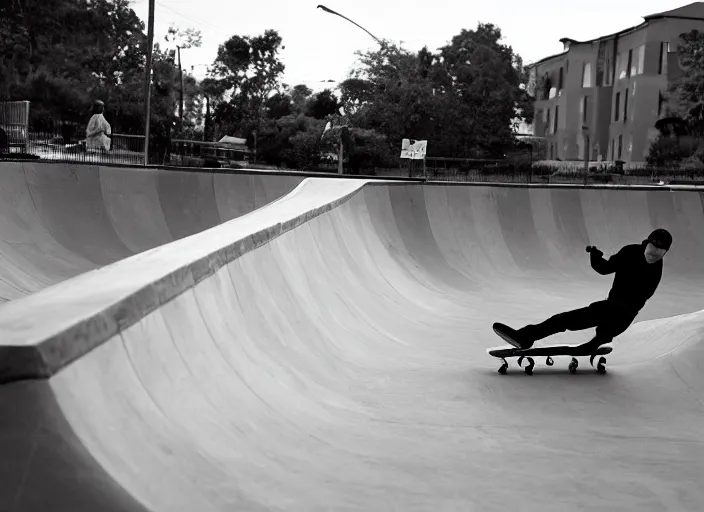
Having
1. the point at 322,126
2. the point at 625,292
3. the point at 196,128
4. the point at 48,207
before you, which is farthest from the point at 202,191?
the point at 196,128

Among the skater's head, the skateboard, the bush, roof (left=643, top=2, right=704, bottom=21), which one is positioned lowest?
the skateboard

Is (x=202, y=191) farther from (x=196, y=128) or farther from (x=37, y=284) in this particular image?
(x=196, y=128)

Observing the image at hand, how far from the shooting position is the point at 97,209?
15297 mm

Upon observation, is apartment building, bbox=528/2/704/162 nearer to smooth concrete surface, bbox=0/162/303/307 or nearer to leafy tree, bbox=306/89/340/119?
leafy tree, bbox=306/89/340/119

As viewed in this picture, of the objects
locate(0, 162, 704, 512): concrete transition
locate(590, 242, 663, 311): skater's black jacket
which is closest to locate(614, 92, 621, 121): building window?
locate(0, 162, 704, 512): concrete transition

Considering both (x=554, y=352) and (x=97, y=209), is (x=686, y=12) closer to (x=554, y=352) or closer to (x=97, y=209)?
(x=97, y=209)

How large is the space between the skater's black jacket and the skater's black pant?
0.23 feet

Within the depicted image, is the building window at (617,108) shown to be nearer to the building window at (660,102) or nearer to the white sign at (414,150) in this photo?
the building window at (660,102)

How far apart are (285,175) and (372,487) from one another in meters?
13.9

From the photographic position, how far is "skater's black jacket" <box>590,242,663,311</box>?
6.79 m

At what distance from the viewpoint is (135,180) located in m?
16.2

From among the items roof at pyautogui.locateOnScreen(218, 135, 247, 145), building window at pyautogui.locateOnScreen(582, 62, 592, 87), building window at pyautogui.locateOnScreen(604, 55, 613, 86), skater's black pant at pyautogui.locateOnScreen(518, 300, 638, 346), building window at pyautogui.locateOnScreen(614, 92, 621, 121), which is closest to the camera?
skater's black pant at pyautogui.locateOnScreen(518, 300, 638, 346)

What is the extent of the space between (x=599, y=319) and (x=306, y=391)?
8.71 feet

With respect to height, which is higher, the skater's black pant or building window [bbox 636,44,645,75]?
building window [bbox 636,44,645,75]
